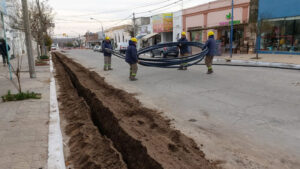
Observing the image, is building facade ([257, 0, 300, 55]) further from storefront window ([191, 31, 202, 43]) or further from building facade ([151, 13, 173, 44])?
building facade ([151, 13, 173, 44])

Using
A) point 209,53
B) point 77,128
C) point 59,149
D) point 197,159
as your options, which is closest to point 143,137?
point 197,159

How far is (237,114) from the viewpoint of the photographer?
17.3 ft

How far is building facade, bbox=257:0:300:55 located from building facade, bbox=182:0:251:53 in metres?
1.98

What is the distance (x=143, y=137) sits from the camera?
3.81 m

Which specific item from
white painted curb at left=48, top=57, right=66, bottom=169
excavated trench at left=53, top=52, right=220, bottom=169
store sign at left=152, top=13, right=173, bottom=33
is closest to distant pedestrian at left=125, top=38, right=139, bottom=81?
excavated trench at left=53, top=52, right=220, bottom=169

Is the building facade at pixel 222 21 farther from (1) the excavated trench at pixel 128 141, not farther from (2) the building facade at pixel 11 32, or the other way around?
(1) the excavated trench at pixel 128 141

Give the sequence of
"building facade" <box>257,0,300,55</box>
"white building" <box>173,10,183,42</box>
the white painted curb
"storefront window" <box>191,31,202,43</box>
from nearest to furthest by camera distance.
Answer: the white painted curb < "building facade" <box>257,0,300,55</box> < "storefront window" <box>191,31,202,43</box> < "white building" <box>173,10,183,42</box>

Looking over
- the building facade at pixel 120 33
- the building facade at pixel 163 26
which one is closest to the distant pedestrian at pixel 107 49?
the building facade at pixel 163 26

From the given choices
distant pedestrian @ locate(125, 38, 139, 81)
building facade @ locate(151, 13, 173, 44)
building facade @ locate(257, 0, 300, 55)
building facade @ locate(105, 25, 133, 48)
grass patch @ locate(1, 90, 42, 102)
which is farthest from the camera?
building facade @ locate(105, 25, 133, 48)

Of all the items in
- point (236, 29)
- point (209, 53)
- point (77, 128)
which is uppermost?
point (236, 29)

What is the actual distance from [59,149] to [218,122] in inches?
120

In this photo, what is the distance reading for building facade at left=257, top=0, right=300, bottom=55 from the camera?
19484 mm

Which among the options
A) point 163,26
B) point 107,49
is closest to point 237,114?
point 107,49

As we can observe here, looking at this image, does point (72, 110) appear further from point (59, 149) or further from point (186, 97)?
point (186, 97)
